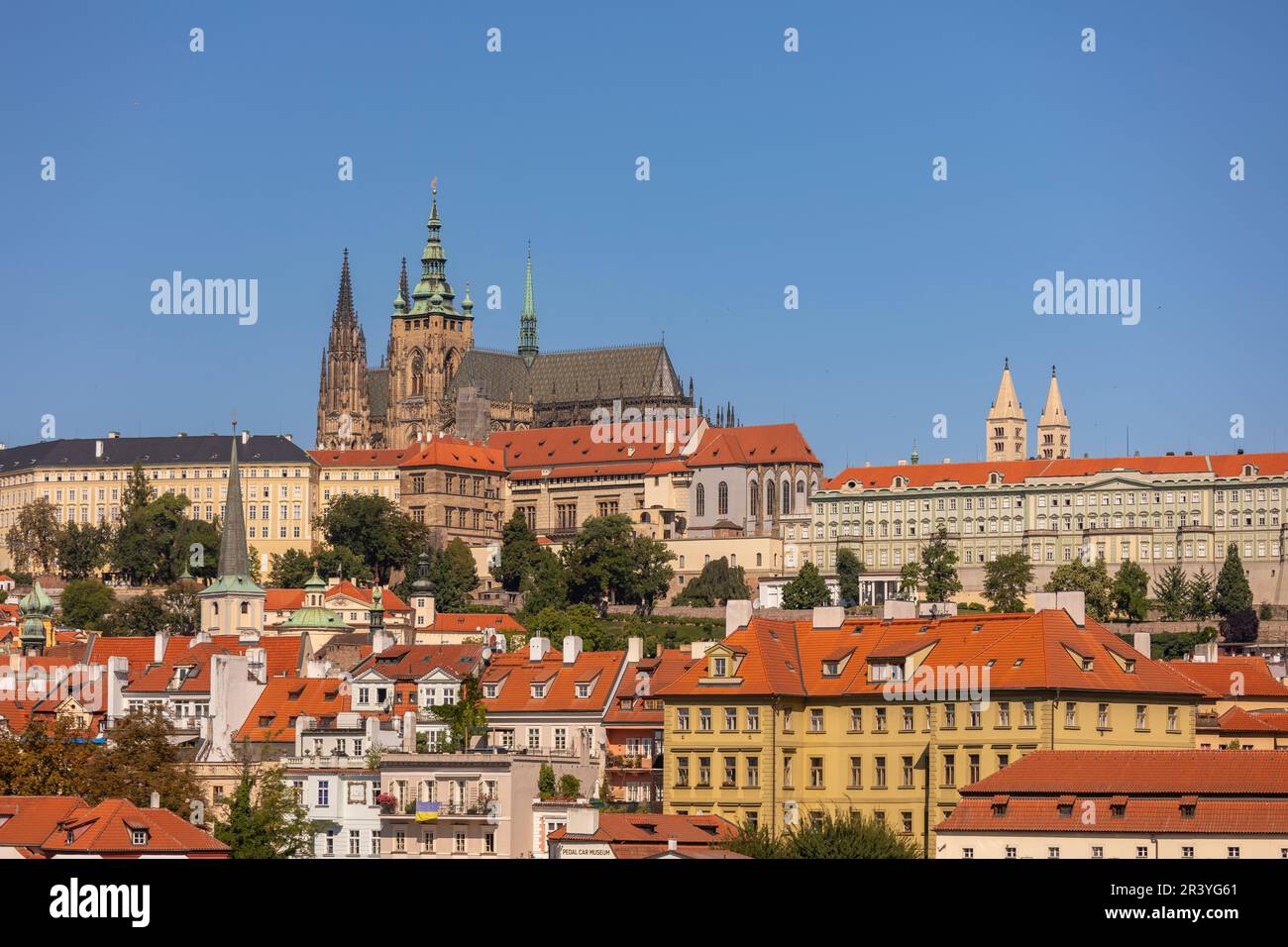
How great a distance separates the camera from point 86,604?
157750 millimetres

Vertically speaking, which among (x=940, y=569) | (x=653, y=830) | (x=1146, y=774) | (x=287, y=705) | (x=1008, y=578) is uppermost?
(x=940, y=569)

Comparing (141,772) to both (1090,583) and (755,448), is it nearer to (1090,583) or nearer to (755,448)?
(1090,583)

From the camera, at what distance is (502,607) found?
17250cm

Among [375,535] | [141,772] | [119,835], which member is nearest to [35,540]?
[375,535]

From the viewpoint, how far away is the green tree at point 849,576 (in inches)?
6978

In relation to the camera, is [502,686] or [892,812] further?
[502,686]

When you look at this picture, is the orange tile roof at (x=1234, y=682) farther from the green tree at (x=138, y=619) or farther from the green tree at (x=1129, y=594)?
the green tree at (x=1129, y=594)

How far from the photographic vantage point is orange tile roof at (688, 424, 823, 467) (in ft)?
636

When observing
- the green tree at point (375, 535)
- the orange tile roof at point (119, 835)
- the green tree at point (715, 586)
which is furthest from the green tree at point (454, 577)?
the orange tile roof at point (119, 835)

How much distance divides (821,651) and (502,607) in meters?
121

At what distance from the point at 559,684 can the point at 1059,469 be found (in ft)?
431

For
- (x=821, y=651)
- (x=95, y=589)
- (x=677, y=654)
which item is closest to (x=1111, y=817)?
(x=821, y=651)
